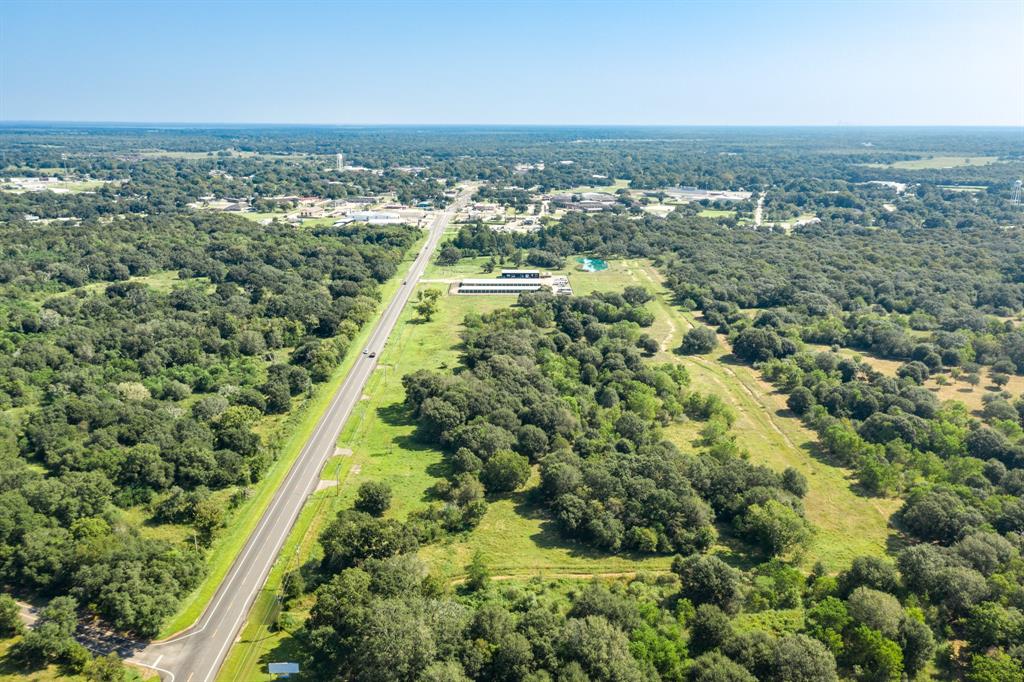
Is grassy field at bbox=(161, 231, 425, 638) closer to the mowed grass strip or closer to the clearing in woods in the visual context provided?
the clearing in woods

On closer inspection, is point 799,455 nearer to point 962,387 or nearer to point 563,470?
point 563,470

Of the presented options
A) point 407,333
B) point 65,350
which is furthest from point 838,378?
point 65,350

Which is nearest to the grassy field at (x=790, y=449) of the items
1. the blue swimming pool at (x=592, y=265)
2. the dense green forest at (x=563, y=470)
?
the dense green forest at (x=563, y=470)

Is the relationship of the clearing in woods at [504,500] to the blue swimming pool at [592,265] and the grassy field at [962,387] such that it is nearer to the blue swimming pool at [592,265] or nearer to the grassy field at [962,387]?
the grassy field at [962,387]

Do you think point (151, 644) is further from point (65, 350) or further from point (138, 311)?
point (138, 311)

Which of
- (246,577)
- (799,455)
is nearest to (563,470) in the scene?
(246,577)
